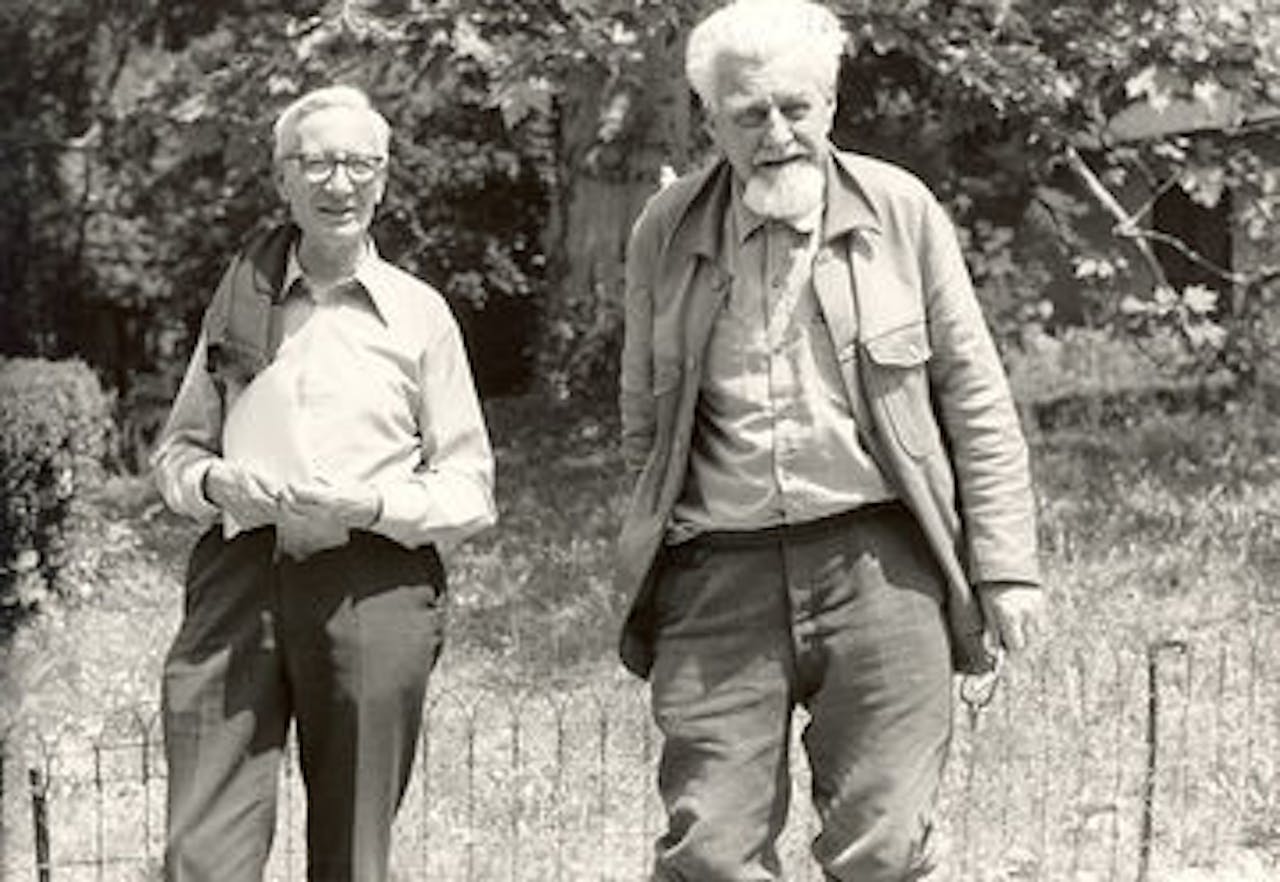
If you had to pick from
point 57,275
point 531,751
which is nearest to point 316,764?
point 531,751

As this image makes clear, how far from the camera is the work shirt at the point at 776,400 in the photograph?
11.8 feet

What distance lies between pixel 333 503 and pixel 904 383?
0.96 metres

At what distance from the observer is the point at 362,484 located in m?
3.52

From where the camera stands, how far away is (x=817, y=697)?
12.1ft

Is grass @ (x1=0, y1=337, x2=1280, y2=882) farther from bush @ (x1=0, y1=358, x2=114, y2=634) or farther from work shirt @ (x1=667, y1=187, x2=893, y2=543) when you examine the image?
work shirt @ (x1=667, y1=187, x2=893, y2=543)

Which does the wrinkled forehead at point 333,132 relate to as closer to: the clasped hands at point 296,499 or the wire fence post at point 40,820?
the clasped hands at point 296,499

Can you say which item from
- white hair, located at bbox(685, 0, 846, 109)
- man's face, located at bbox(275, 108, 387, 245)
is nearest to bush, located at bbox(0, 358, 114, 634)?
man's face, located at bbox(275, 108, 387, 245)

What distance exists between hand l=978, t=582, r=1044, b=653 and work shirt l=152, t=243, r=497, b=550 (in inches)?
33.8

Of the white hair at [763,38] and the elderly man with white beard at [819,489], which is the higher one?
the white hair at [763,38]

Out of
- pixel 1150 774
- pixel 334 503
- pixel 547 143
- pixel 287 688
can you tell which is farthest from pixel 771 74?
pixel 547 143

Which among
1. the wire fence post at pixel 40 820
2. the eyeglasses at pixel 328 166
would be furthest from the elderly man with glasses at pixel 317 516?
the wire fence post at pixel 40 820

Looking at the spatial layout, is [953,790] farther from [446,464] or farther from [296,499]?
[296,499]

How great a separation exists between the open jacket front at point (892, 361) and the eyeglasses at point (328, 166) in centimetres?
51

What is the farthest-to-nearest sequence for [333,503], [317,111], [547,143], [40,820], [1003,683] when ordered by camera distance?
1. [547,143]
2. [1003,683]
3. [40,820]
4. [317,111]
5. [333,503]
